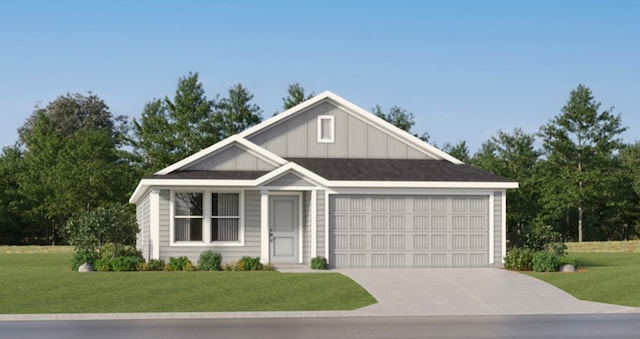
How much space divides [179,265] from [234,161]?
453 cm

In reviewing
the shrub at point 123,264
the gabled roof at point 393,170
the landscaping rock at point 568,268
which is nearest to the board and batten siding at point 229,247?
the shrub at point 123,264

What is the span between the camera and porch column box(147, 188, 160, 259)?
3072 cm

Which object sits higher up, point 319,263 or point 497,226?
point 497,226

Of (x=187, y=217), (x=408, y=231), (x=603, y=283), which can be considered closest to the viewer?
(x=603, y=283)

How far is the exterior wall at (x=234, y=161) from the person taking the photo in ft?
107

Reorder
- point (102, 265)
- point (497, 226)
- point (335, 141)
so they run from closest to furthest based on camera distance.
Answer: point (102, 265) → point (497, 226) → point (335, 141)

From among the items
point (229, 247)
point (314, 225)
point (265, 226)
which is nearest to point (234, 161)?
point (265, 226)

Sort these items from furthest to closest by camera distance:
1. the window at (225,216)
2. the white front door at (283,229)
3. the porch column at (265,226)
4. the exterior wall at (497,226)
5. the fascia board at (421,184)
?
the exterior wall at (497,226), the white front door at (283,229), the window at (225,216), the fascia board at (421,184), the porch column at (265,226)

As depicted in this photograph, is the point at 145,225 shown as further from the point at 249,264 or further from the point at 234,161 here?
the point at 249,264

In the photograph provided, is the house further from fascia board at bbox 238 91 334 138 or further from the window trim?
fascia board at bbox 238 91 334 138

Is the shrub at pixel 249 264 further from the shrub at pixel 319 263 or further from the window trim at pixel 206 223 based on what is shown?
the shrub at pixel 319 263

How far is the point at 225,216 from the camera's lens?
3169cm

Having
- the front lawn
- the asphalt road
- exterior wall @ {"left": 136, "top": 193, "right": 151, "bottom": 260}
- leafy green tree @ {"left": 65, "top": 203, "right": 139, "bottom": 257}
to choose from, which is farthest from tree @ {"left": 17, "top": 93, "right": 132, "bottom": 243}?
the asphalt road

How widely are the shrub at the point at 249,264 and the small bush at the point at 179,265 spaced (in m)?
1.62
